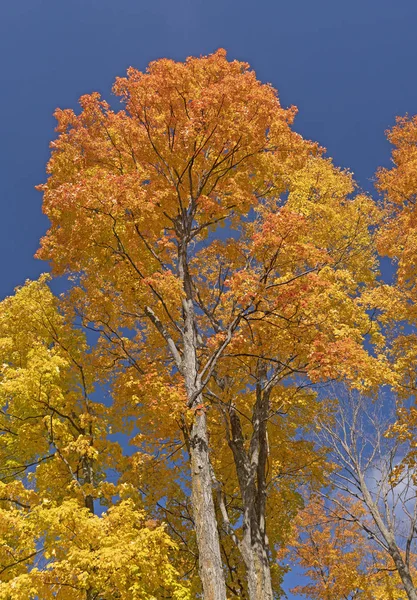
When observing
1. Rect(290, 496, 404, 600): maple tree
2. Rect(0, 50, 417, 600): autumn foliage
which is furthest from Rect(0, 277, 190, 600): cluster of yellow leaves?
Rect(290, 496, 404, 600): maple tree

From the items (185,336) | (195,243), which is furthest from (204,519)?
(195,243)

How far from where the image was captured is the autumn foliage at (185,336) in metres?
6.76

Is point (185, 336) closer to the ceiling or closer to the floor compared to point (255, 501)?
closer to the ceiling

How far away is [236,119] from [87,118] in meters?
3.30

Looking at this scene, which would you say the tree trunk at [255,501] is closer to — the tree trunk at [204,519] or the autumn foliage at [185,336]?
the autumn foliage at [185,336]

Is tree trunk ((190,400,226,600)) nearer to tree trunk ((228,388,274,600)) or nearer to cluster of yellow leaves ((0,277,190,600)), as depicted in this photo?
cluster of yellow leaves ((0,277,190,600))

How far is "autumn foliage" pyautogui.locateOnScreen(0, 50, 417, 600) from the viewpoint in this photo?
6762 millimetres

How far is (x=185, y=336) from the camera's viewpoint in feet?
27.0

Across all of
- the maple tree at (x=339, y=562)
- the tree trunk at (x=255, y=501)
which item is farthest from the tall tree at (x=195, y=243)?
the maple tree at (x=339, y=562)

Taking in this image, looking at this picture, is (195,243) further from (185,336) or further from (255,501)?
(255,501)

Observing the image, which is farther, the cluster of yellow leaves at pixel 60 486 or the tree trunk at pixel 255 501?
the tree trunk at pixel 255 501

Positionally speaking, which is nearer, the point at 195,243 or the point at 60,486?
the point at 60,486

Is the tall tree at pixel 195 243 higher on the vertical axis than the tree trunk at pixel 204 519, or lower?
higher

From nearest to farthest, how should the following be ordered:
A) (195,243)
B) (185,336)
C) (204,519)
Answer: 1. (204,519)
2. (185,336)
3. (195,243)
